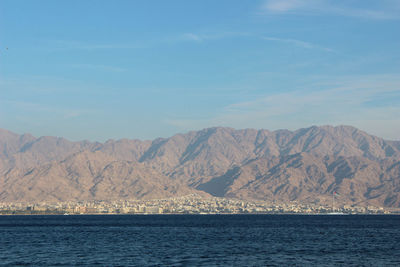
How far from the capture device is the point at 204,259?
102188 mm

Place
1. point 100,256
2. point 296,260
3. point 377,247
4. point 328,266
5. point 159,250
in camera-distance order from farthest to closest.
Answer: point 377,247 → point 159,250 → point 100,256 → point 296,260 → point 328,266

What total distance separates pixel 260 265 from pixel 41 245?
210 feet

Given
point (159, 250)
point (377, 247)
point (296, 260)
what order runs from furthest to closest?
point (377, 247)
point (159, 250)
point (296, 260)

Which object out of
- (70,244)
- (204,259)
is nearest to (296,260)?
(204,259)

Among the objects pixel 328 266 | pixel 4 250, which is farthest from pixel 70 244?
pixel 328 266

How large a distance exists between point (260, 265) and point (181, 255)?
69.0 feet

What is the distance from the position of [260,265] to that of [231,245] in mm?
39351

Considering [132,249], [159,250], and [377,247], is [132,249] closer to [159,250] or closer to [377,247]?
[159,250]

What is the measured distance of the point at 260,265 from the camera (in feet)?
310

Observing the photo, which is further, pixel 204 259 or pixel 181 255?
pixel 181 255

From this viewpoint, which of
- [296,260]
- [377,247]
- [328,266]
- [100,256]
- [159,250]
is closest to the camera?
[328,266]

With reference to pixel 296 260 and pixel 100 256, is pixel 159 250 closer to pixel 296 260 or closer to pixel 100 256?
pixel 100 256

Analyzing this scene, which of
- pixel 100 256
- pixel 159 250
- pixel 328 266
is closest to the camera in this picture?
pixel 328 266

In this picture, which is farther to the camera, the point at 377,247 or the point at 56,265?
the point at 377,247
